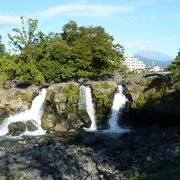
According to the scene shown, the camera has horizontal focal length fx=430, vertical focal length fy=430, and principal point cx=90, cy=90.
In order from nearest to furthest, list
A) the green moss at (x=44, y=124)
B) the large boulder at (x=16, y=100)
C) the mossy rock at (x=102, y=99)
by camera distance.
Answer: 1. the green moss at (x=44, y=124)
2. the mossy rock at (x=102, y=99)
3. the large boulder at (x=16, y=100)

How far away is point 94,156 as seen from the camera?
31.8 meters

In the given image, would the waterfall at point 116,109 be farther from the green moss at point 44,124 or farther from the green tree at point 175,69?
the green moss at point 44,124

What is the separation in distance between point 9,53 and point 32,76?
28.2 feet

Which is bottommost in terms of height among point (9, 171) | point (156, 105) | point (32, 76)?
point (9, 171)

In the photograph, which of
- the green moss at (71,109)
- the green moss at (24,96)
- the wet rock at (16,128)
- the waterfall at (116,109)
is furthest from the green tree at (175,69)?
the wet rock at (16,128)

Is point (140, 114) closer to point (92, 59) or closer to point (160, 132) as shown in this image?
point (160, 132)

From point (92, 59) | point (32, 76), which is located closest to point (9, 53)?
point (32, 76)

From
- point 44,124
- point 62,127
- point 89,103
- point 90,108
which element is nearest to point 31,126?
point 44,124

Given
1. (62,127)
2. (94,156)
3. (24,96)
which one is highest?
(24,96)

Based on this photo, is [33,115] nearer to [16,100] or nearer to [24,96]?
[24,96]

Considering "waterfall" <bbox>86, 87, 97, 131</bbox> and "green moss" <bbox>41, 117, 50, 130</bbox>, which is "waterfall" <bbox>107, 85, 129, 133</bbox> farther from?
"green moss" <bbox>41, 117, 50, 130</bbox>

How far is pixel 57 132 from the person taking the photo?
147 feet

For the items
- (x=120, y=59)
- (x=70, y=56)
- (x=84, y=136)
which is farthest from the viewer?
(x=120, y=59)

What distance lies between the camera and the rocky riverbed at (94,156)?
25578 mm
